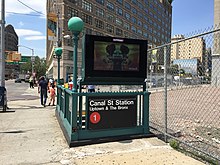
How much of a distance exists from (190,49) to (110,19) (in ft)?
235

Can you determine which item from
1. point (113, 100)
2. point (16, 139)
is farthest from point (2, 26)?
point (113, 100)

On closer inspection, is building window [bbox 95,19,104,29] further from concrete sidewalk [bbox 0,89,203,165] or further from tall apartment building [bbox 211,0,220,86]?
tall apartment building [bbox 211,0,220,86]

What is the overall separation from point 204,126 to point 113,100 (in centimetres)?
369

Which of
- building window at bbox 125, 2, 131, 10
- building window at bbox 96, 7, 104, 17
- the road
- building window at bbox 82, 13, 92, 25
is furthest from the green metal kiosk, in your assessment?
building window at bbox 125, 2, 131, 10

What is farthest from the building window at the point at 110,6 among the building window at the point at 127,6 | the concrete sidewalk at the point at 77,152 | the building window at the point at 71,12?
the concrete sidewalk at the point at 77,152

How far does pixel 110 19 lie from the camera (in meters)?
73.8

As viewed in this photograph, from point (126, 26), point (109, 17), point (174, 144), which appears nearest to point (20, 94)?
point (174, 144)

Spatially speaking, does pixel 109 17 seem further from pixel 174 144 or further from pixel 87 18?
pixel 174 144

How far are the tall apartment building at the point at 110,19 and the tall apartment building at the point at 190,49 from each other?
1945cm

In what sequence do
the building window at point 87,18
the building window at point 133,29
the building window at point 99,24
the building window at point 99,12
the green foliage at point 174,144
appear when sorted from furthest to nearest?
the building window at point 133,29
the building window at point 99,12
the building window at point 99,24
the building window at point 87,18
the green foliage at point 174,144

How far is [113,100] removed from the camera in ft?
18.8

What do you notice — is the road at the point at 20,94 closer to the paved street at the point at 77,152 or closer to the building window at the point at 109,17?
the paved street at the point at 77,152

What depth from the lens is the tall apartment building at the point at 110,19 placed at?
52.6 m

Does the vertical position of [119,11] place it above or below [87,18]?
above
